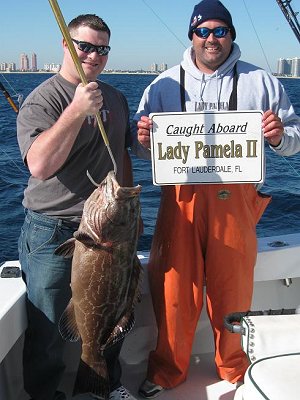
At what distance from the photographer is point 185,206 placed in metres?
3.27

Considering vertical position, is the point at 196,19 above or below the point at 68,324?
above

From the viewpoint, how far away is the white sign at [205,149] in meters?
3.21

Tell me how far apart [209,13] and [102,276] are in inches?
69.4

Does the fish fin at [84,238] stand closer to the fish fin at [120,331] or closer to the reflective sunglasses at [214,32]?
the fish fin at [120,331]

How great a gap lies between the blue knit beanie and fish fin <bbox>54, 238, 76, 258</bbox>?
159 centimetres

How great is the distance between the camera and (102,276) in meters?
2.85

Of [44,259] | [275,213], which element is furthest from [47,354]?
[275,213]

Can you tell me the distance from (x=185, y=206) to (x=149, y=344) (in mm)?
1298

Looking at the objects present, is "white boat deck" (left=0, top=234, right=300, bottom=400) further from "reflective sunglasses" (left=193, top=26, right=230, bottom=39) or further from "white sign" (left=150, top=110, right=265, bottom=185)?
"reflective sunglasses" (left=193, top=26, right=230, bottom=39)

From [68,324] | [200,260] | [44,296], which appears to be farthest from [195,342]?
[44,296]

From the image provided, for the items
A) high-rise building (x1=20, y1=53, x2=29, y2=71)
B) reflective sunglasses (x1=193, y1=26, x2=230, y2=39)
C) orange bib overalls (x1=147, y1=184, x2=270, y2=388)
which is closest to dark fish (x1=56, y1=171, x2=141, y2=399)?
orange bib overalls (x1=147, y1=184, x2=270, y2=388)

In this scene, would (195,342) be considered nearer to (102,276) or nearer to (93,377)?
(93,377)

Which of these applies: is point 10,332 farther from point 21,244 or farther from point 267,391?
point 267,391

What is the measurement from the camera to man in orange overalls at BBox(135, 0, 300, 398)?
3.24 m
